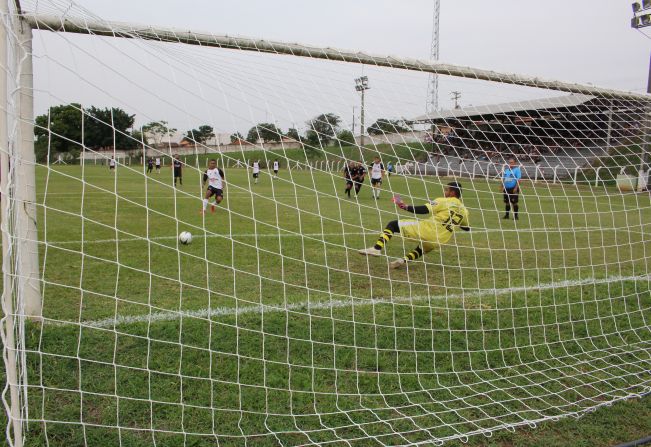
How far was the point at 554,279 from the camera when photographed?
19.8 feet

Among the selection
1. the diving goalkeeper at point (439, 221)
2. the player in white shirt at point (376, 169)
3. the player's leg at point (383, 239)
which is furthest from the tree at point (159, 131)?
the player's leg at point (383, 239)

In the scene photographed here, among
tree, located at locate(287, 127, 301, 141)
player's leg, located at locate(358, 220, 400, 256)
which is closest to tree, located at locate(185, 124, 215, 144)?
tree, located at locate(287, 127, 301, 141)

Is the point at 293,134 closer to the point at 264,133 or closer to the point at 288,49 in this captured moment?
the point at 264,133

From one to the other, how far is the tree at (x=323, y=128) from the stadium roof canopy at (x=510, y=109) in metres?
1.07

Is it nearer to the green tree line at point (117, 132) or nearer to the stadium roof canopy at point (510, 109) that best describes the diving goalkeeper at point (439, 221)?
the stadium roof canopy at point (510, 109)

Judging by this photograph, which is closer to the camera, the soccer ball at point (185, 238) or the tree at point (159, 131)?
the tree at point (159, 131)

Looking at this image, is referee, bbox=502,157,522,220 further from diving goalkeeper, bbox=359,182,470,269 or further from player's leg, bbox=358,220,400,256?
player's leg, bbox=358,220,400,256

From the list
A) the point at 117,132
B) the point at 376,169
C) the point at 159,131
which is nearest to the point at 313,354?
the point at 159,131

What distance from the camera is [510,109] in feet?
17.3

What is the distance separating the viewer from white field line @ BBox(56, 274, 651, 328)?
13.0 ft

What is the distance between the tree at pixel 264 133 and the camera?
11.6 ft

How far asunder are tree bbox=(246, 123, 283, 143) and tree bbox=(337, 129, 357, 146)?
1.85 feet

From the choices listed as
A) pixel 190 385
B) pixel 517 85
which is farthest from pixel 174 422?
pixel 517 85

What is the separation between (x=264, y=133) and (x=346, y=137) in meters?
0.79
